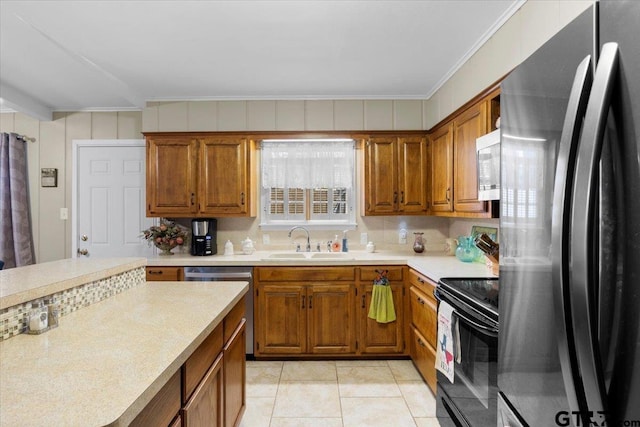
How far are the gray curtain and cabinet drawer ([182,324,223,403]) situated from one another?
3.51 m

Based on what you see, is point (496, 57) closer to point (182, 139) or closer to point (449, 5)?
point (449, 5)

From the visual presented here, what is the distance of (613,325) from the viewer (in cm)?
57

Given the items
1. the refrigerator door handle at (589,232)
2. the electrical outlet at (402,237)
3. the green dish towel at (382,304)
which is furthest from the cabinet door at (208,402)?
the electrical outlet at (402,237)

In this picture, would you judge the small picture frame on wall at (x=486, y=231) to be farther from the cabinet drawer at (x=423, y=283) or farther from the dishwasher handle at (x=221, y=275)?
the dishwasher handle at (x=221, y=275)

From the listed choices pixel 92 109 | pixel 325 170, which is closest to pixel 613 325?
pixel 325 170

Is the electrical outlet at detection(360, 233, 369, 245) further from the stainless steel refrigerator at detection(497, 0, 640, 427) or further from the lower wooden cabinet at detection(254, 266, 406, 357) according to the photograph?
the stainless steel refrigerator at detection(497, 0, 640, 427)

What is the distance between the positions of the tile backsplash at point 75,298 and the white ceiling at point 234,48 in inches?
62.8

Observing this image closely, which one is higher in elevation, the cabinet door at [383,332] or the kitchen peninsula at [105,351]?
the kitchen peninsula at [105,351]

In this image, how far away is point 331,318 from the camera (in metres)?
3.04

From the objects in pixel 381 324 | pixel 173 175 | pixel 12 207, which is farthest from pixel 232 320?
pixel 12 207

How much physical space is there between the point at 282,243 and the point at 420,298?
161 cm

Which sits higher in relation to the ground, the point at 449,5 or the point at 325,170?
the point at 449,5

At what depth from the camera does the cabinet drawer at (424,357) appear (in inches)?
94.7

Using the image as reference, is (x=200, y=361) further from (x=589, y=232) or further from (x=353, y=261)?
(x=353, y=261)
